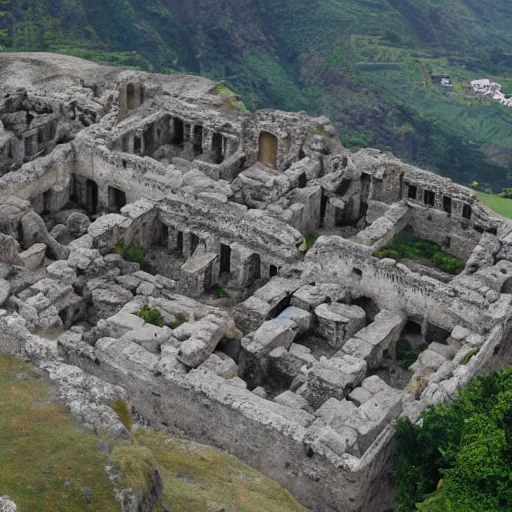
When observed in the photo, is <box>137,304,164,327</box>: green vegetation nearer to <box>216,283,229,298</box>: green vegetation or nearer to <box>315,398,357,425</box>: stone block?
<box>216,283,229,298</box>: green vegetation

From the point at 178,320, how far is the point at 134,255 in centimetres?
533

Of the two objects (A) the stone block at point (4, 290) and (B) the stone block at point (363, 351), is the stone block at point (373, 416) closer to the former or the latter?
(B) the stone block at point (363, 351)

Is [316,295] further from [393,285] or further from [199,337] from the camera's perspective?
[199,337]

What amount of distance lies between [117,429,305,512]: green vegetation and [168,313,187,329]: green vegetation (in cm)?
553

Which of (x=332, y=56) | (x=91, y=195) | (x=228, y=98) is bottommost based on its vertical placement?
(x=332, y=56)

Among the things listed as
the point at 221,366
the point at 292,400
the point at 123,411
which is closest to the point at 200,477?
the point at 123,411

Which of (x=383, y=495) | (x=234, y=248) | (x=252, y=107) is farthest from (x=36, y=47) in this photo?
(x=383, y=495)

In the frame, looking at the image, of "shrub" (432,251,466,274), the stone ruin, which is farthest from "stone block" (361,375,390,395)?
"shrub" (432,251,466,274)

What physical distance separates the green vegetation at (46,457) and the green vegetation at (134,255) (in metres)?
11.9

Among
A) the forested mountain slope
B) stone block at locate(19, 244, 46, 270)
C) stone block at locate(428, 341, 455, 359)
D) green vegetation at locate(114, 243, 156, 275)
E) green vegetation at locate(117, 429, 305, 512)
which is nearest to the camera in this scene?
green vegetation at locate(117, 429, 305, 512)

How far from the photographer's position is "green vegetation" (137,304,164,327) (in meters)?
30.5

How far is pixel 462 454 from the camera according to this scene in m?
22.8

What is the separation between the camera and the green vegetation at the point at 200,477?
2178cm

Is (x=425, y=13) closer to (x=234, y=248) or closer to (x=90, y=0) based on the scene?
(x=90, y=0)
